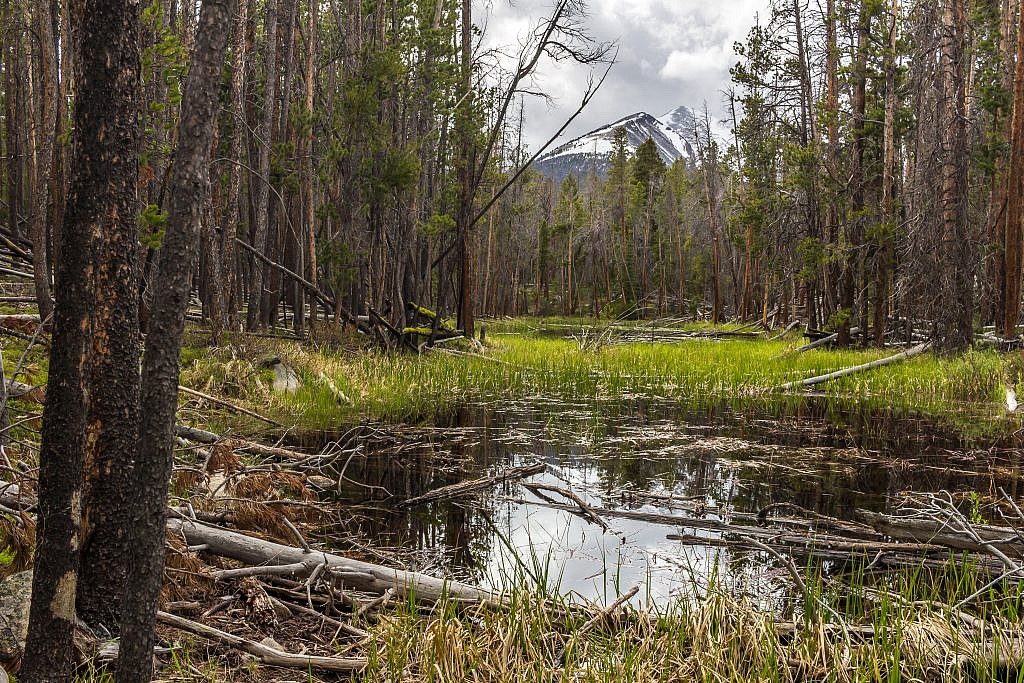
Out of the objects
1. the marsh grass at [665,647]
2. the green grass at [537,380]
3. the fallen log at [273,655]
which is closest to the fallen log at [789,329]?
the green grass at [537,380]

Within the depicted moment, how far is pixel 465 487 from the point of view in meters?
5.90

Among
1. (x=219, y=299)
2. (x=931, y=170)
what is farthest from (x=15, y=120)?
(x=931, y=170)

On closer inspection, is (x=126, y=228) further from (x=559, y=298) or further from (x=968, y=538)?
(x=559, y=298)

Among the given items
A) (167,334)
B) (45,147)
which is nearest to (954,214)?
(45,147)

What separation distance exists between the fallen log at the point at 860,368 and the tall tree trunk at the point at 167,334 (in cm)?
1193

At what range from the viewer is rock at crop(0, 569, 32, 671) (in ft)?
8.63

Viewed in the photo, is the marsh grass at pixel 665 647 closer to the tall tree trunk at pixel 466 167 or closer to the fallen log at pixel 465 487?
the fallen log at pixel 465 487

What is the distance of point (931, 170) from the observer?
14.5 m

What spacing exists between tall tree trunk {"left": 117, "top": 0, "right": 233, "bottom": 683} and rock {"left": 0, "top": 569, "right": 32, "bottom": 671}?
1038mm

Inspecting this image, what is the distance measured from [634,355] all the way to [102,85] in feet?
51.2

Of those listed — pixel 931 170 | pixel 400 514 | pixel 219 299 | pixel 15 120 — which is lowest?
pixel 400 514

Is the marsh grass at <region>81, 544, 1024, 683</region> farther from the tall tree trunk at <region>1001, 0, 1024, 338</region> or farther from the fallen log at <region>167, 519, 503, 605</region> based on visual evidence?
the tall tree trunk at <region>1001, 0, 1024, 338</region>

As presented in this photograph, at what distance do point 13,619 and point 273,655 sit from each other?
3.06 ft

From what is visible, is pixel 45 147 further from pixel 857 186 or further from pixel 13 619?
pixel 857 186
